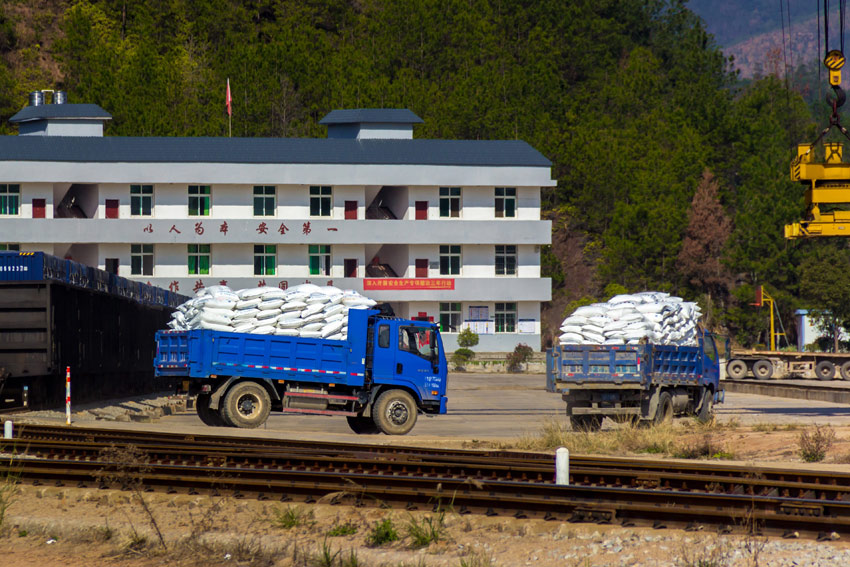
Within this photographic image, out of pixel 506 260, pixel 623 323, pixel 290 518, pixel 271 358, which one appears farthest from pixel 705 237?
pixel 290 518

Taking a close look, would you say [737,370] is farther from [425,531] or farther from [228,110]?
[425,531]

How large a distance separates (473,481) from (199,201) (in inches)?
2475

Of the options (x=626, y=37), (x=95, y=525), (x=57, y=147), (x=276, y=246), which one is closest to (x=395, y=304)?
(x=276, y=246)

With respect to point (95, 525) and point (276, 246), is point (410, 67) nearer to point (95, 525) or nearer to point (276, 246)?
point (276, 246)

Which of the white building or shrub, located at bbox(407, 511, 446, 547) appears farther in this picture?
the white building

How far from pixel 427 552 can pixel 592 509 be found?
1.93 m

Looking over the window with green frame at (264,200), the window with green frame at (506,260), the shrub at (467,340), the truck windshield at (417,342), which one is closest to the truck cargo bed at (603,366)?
the truck windshield at (417,342)

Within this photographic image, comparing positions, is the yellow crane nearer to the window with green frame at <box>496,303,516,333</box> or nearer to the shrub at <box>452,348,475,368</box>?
the shrub at <box>452,348,475,368</box>

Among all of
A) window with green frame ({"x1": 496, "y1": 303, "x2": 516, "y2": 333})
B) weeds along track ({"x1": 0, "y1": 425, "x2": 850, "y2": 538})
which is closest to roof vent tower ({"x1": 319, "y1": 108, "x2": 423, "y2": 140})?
window with green frame ({"x1": 496, "y1": 303, "x2": 516, "y2": 333})

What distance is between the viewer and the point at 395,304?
77.4m

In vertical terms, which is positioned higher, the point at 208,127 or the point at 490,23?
the point at 490,23

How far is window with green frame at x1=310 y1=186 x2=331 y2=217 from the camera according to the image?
7575 cm

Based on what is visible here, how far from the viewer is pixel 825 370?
55.9 meters

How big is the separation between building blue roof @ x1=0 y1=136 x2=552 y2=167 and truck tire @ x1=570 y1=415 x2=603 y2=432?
48.9 m
